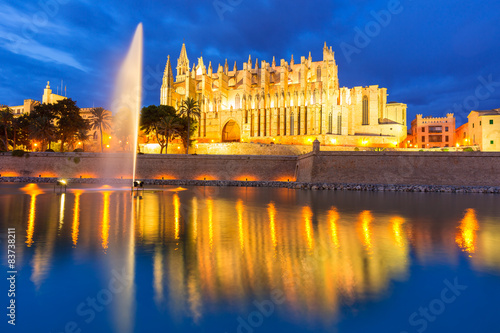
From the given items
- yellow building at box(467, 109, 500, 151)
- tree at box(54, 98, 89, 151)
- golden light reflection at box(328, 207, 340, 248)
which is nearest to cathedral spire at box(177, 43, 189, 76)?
tree at box(54, 98, 89, 151)

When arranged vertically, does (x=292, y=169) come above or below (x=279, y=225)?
above

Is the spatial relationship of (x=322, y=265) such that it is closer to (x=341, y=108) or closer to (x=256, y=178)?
(x=256, y=178)

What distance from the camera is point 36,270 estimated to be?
20.1ft

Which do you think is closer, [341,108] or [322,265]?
[322,265]

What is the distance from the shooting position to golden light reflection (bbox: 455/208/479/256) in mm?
8498

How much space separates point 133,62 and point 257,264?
2435 centimetres

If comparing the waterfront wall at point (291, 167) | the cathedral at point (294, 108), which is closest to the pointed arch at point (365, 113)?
the cathedral at point (294, 108)

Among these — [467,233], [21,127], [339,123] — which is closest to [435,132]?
[339,123]

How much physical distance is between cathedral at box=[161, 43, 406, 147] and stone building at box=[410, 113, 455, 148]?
310cm

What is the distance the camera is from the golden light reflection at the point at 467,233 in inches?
335

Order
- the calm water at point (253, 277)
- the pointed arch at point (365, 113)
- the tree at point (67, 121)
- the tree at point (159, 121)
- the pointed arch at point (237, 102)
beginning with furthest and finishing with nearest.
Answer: the pointed arch at point (237, 102)
the pointed arch at point (365, 113)
the tree at point (159, 121)
the tree at point (67, 121)
the calm water at point (253, 277)

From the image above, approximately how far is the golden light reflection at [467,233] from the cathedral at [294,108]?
4498 cm

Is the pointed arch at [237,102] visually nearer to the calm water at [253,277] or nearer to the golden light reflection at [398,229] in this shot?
the golden light reflection at [398,229]

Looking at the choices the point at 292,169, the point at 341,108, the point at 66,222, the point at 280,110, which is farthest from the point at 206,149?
the point at 66,222
